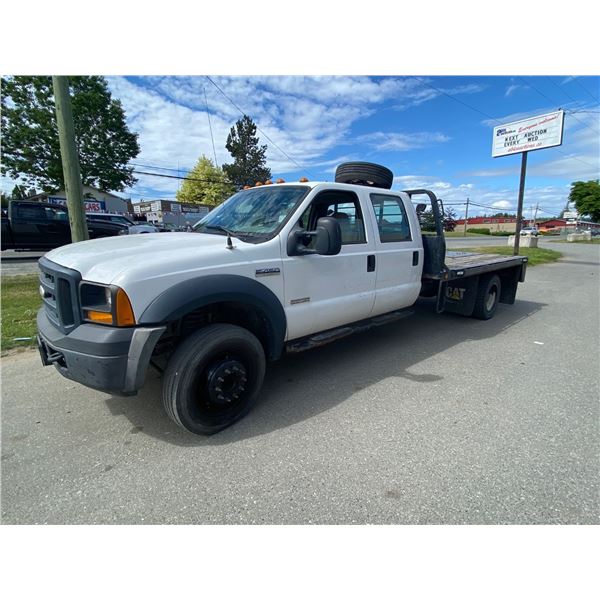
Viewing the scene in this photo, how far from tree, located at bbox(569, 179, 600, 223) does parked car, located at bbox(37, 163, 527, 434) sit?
272 ft

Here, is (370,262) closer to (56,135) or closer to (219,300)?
(219,300)

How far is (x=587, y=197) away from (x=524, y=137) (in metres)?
66.6

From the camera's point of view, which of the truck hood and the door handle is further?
the door handle

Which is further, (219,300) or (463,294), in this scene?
(463,294)

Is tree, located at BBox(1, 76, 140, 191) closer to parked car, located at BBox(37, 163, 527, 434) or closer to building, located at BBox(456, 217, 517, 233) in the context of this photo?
parked car, located at BBox(37, 163, 527, 434)

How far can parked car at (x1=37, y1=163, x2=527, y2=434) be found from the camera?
2.21 metres

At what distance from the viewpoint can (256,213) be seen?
11.0 feet

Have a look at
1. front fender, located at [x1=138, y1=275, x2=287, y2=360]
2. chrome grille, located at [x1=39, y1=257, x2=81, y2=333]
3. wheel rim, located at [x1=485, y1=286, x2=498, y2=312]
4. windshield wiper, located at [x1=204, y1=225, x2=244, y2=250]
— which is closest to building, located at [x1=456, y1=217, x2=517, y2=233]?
wheel rim, located at [x1=485, y1=286, x2=498, y2=312]

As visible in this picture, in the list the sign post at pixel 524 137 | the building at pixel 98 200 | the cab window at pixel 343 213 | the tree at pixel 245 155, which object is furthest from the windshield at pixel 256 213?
the tree at pixel 245 155

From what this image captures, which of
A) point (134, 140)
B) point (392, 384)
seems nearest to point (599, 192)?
point (134, 140)

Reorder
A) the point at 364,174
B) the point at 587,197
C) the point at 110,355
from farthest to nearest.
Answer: the point at 587,197
the point at 364,174
the point at 110,355

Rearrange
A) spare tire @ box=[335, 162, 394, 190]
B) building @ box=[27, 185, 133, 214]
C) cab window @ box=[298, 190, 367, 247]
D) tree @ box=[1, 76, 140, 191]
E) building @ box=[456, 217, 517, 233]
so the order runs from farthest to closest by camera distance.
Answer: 1. building @ box=[456, 217, 517, 233]
2. building @ box=[27, 185, 133, 214]
3. tree @ box=[1, 76, 140, 191]
4. spare tire @ box=[335, 162, 394, 190]
5. cab window @ box=[298, 190, 367, 247]

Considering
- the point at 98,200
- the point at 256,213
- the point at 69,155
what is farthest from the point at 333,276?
the point at 98,200

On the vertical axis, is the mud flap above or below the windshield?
below
